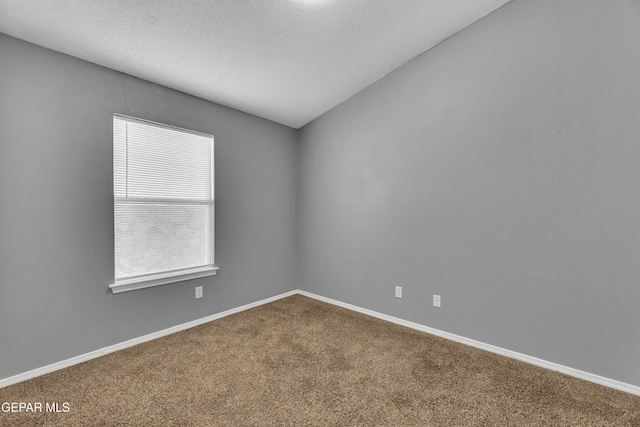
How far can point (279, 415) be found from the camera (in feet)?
5.18

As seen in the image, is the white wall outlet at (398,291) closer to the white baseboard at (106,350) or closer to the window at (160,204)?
the white baseboard at (106,350)

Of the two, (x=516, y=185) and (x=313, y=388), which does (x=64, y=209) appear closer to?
(x=313, y=388)

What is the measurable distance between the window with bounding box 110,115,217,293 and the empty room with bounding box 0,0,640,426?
0.02m

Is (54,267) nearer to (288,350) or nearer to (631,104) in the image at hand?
(288,350)

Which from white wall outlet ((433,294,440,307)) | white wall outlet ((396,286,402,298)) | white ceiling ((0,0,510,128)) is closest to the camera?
white ceiling ((0,0,510,128))

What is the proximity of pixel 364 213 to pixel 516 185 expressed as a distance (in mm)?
1478

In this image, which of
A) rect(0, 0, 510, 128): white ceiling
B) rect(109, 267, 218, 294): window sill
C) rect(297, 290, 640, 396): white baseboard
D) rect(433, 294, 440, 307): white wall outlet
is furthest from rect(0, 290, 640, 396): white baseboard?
rect(0, 0, 510, 128): white ceiling

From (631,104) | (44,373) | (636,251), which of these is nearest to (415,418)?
(636,251)

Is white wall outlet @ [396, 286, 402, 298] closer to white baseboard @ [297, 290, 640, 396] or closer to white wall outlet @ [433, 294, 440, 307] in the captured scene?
white baseboard @ [297, 290, 640, 396]

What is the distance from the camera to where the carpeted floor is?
1562mm

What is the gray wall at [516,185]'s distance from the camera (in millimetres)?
1850

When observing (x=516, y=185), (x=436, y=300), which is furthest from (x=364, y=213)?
(x=516, y=185)

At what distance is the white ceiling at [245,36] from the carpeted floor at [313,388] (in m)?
2.39

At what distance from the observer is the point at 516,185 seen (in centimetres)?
222
